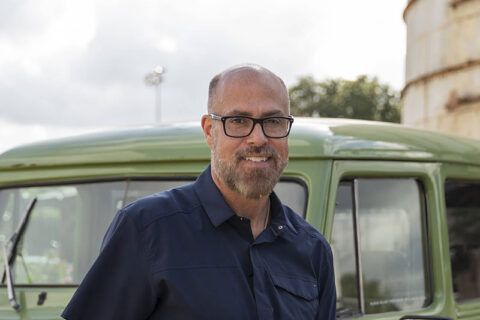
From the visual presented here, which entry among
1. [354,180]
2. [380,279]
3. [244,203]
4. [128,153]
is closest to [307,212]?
[354,180]

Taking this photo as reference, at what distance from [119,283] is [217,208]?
356 mm

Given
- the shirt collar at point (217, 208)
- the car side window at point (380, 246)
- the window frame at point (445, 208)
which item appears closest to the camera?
the shirt collar at point (217, 208)

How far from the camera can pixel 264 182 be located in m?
2.09

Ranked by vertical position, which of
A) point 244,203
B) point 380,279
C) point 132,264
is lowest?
point 380,279

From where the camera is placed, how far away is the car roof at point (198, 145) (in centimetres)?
373

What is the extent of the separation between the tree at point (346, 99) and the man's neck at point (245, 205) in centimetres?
3933

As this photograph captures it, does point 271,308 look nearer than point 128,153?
Yes

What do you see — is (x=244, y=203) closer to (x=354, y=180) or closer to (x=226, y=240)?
(x=226, y=240)

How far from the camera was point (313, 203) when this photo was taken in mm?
3520

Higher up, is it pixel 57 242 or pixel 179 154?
pixel 179 154

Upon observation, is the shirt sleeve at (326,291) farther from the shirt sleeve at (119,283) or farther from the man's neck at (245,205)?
the shirt sleeve at (119,283)

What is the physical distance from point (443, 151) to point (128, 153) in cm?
187

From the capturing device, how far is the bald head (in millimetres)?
2100

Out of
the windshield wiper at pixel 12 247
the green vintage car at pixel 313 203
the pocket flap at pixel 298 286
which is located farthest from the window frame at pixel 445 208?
the windshield wiper at pixel 12 247
